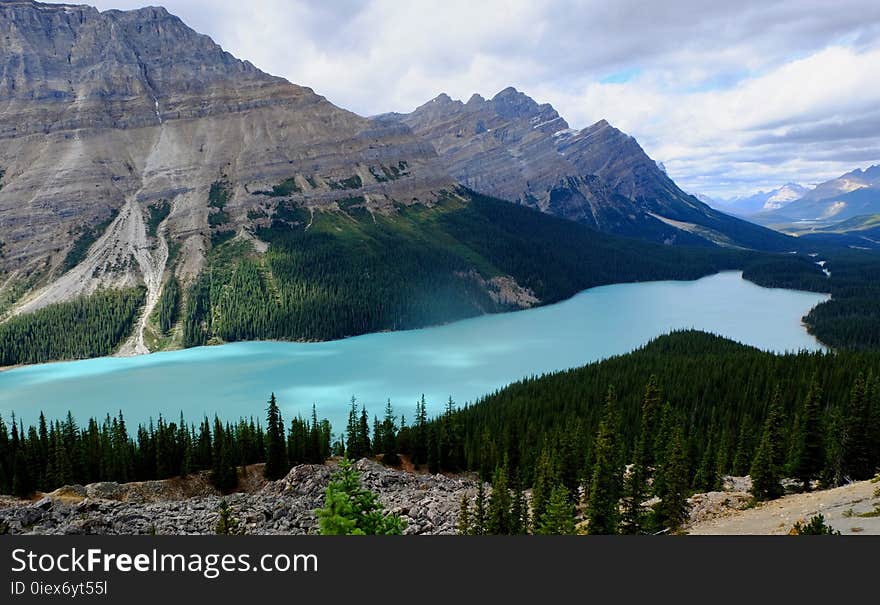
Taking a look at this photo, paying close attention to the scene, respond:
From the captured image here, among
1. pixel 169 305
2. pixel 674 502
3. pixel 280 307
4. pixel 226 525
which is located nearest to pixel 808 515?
pixel 674 502

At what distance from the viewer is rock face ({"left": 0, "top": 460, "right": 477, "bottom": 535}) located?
36844mm

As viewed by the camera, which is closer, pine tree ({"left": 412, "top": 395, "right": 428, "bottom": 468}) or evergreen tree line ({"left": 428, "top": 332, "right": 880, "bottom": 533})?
evergreen tree line ({"left": 428, "top": 332, "right": 880, "bottom": 533})

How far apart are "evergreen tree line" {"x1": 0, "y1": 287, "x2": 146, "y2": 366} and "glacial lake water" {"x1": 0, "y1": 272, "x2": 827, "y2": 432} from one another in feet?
23.1

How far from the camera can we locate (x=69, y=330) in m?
146

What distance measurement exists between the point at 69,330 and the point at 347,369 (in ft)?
258

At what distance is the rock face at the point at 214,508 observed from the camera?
3684cm

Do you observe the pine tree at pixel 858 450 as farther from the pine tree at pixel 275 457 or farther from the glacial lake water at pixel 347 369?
the glacial lake water at pixel 347 369

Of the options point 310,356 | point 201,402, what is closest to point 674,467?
point 201,402

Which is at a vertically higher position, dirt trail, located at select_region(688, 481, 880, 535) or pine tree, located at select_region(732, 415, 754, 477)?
dirt trail, located at select_region(688, 481, 880, 535)

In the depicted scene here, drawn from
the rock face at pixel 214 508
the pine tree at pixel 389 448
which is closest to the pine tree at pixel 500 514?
the rock face at pixel 214 508

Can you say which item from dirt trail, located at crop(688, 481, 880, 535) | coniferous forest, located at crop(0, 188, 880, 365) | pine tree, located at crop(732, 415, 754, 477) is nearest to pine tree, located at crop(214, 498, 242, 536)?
dirt trail, located at crop(688, 481, 880, 535)

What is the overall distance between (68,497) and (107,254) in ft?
527

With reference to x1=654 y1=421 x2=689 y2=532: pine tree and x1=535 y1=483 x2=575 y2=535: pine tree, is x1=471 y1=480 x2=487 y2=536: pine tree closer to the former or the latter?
x1=535 y1=483 x2=575 y2=535: pine tree

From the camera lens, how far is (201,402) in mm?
97812
